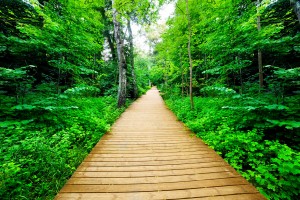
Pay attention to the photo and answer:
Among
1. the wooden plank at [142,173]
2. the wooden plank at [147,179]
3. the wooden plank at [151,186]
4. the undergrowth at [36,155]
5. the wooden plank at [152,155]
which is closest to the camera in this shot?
the undergrowth at [36,155]

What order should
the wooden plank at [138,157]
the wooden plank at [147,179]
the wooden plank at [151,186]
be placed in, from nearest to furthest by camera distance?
1. the wooden plank at [151,186]
2. the wooden plank at [147,179]
3. the wooden plank at [138,157]

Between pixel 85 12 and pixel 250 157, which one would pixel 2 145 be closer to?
pixel 250 157

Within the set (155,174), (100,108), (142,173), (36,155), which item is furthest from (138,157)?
(100,108)

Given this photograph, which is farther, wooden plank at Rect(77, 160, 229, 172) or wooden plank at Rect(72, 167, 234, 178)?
wooden plank at Rect(77, 160, 229, 172)

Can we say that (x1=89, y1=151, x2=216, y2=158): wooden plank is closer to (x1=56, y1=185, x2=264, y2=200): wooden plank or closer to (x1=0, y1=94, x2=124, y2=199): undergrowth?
(x1=0, y1=94, x2=124, y2=199): undergrowth

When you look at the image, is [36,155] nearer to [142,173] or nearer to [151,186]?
[142,173]

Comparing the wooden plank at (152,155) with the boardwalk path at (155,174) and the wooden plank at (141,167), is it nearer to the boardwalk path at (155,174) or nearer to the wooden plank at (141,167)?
A: the boardwalk path at (155,174)

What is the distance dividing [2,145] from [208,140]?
5052 millimetres

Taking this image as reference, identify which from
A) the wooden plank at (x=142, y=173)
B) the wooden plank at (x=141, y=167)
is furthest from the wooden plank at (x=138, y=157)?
the wooden plank at (x=142, y=173)

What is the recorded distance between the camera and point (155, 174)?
282cm

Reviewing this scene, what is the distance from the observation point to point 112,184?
2531 millimetres

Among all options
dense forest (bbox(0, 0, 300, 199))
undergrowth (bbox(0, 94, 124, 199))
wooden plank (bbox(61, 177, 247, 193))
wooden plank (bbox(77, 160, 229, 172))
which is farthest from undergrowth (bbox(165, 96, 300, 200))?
undergrowth (bbox(0, 94, 124, 199))

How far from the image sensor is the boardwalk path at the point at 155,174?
2305mm

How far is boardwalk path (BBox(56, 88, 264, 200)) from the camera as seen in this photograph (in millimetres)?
2305
